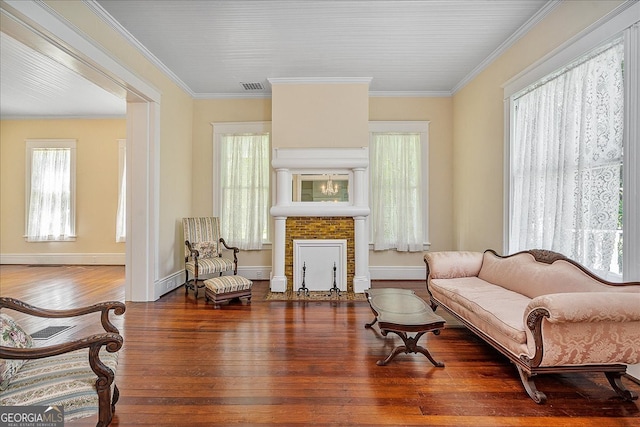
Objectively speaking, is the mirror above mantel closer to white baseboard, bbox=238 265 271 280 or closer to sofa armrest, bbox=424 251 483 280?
white baseboard, bbox=238 265 271 280

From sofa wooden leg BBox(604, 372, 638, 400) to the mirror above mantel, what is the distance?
11.2ft

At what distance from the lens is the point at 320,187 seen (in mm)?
4770

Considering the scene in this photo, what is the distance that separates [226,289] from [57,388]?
8.60ft

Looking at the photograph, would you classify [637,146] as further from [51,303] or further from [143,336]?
[51,303]

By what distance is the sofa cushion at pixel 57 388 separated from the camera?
1.34m

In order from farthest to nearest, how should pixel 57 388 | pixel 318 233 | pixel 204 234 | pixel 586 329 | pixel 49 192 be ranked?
1. pixel 49 192
2. pixel 204 234
3. pixel 318 233
4. pixel 586 329
5. pixel 57 388

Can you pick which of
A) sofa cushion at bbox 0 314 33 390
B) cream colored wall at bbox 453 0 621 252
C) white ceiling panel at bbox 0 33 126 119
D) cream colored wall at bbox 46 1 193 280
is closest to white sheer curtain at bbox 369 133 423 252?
cream colored wall at bbox 453 0 621 252

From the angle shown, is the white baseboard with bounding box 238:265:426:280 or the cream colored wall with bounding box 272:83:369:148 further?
the white baseboard with bounding box 238:265:426:280

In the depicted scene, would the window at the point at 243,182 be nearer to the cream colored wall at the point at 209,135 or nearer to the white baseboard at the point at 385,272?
the cream colored wall at the point at 209,135

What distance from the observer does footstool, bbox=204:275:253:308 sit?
3.97 metres

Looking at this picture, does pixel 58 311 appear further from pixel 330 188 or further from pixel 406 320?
pixel 330 188

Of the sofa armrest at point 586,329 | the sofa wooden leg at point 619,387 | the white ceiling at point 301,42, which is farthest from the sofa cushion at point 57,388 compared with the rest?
the white ceiling at point 301,42

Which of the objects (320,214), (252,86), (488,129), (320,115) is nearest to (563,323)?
(488,129)

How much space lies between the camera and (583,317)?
1860 mm
